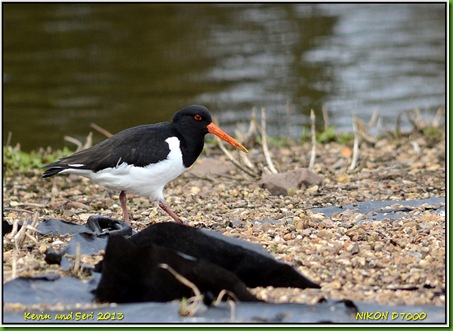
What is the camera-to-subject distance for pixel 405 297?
4191 mm

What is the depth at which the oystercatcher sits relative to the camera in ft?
19.7

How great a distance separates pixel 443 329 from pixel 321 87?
9146 millimetres

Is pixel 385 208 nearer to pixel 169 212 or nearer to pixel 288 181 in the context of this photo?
pixel 288 181

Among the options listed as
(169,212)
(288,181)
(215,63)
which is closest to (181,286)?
(169,212)

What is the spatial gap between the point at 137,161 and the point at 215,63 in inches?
321

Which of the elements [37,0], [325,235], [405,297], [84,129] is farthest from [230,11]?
[405,297]

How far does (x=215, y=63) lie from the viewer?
14.0 meters

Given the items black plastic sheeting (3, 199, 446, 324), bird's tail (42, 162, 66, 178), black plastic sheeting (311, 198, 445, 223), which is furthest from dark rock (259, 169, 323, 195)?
black plastic sheeting (3, 199, 446, 324)

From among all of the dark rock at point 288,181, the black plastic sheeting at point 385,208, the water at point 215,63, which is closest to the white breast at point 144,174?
the dark rock at point 288,181

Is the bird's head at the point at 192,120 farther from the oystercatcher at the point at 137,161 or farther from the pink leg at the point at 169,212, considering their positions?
the pink leg at the point at 169,212

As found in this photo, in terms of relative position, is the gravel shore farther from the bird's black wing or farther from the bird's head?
the bird's head

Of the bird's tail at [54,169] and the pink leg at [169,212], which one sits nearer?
the pink leg at [169,212]

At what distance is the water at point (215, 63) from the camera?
479 inches

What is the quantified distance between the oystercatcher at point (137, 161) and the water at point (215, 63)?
4768mm
